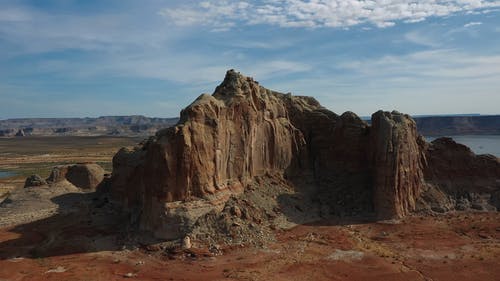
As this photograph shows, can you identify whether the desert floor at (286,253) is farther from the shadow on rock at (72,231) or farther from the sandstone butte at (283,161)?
the sandstone butte at (283,161)

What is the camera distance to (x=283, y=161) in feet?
140

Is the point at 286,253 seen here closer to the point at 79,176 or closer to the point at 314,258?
the point at 314,258

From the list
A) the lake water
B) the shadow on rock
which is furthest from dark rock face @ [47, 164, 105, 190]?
the lake water

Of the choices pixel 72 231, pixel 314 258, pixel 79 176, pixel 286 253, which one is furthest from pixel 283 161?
pixel 79 176

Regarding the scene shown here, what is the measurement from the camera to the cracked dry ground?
27.5 meters

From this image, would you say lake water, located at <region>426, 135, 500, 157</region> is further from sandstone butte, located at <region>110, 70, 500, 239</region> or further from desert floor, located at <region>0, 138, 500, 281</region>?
desert floor, located at <region>0, 138, 500, 281</region>

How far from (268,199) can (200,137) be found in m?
8.67

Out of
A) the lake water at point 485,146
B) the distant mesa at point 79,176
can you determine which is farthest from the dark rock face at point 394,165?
the lake water at point 485,146

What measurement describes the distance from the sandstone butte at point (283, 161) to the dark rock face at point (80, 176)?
10380mm

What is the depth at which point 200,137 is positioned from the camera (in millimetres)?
34438

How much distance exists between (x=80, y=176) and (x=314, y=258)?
120ft

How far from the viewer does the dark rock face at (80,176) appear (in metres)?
55.1

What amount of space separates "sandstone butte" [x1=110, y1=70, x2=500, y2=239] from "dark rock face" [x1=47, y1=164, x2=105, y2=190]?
10380mm

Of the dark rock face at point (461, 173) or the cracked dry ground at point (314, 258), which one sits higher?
the dark rock face at point (461, 173)
